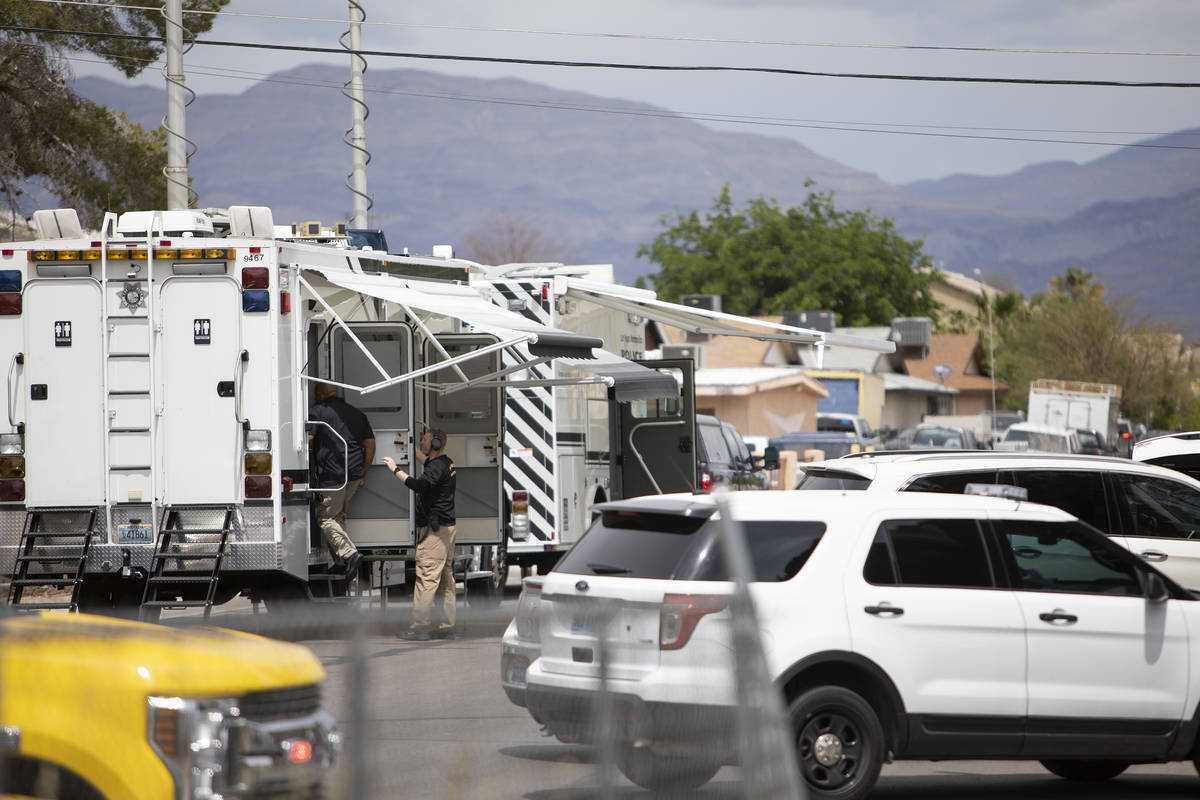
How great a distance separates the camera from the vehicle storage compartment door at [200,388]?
1220 centimetres

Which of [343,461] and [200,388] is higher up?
[200,388]

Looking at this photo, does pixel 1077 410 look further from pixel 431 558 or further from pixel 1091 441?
pixel 431 558

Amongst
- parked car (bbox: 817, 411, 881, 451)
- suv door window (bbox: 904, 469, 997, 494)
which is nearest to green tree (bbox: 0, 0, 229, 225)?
suv door window (bbox: 904, 469, 997, 494)

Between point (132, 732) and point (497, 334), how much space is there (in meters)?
8.55

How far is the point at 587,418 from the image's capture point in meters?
15.9

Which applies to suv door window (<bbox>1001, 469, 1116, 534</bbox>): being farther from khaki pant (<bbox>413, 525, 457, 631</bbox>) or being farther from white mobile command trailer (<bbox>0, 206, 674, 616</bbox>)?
khaki pant (<bbox>413, 525, 457, 631</bbox>)

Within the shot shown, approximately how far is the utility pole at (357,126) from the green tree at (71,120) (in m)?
2.92

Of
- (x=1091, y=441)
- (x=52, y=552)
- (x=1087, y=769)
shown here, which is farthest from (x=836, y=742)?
(x=1091, y=441)

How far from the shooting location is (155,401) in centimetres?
1223

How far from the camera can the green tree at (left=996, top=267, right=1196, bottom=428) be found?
66625 millimetres

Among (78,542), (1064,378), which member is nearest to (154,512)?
(78,542)

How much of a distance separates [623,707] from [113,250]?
8.75 metres

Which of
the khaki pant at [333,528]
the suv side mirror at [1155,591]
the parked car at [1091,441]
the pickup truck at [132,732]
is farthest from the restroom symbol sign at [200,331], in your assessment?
the parked car at [1091,441]

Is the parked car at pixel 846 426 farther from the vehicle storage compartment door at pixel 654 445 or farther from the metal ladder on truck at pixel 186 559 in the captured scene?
the metal ladder on truck at pixel 186 559
